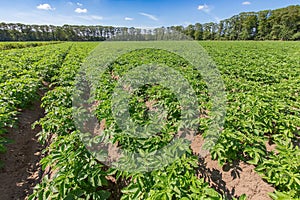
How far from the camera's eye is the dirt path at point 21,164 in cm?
294

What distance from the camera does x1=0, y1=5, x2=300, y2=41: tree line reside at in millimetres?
50237

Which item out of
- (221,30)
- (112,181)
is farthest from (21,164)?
(221,30)

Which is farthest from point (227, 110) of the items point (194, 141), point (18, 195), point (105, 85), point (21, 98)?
point (21, 98)

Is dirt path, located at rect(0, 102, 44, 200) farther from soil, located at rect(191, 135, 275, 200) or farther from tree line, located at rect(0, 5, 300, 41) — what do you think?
tree line, located at rect(0, 5, 300, 41)

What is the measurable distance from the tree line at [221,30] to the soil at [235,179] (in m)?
59.2

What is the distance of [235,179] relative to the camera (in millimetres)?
2650

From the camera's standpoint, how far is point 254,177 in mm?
2594

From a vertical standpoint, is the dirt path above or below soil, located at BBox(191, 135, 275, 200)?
below

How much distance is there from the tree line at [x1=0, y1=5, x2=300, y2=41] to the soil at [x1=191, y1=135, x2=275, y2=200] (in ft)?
194

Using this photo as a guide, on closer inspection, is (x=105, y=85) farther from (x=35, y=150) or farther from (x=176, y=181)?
(x=176, y=181)

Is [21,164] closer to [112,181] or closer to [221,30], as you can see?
Result: [112,181]

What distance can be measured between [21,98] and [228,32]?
78036 mm

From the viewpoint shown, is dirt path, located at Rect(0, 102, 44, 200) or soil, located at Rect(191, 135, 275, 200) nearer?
soil, located at Rect(191, 135, 275, 200)

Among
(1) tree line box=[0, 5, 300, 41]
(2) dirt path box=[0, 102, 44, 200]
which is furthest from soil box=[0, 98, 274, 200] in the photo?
(1) tree line box=[0, 5, 300, 41]
